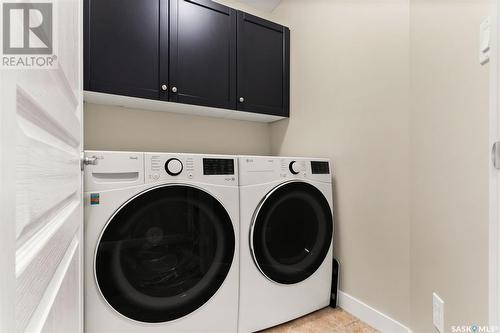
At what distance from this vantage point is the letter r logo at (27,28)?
0.25 m

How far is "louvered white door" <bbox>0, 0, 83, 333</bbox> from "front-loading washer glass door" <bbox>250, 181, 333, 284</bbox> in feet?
3.19

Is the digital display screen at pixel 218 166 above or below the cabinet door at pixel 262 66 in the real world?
below

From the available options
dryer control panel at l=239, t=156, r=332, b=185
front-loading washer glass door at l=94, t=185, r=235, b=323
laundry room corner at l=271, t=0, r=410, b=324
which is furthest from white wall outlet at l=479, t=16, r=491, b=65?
front-loading washer glass door at l=94, t=185, r=235, b=323

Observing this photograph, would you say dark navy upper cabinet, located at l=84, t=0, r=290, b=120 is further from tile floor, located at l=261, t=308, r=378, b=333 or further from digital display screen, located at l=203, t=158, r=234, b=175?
tile floor, located at l=261, t=308, r=378, b=333

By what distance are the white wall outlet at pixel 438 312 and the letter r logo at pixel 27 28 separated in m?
1.42

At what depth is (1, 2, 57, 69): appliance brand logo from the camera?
0.24m

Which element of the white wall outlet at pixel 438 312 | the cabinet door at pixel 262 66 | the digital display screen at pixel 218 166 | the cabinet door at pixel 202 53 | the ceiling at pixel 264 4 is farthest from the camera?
the ceiling at pixel 264 4

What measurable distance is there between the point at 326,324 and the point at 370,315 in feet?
0.81

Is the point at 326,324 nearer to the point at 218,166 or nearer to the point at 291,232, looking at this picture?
the point at 291,232

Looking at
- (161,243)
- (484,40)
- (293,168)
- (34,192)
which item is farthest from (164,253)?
(484,40)

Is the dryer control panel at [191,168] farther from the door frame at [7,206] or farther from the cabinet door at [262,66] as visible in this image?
the door frame at [7,206]

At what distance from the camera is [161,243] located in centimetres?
115

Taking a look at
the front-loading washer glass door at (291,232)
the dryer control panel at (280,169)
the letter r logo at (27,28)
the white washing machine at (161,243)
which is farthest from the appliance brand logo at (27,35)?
the front-loading washer glass door at (291,232)

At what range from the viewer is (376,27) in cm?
141
